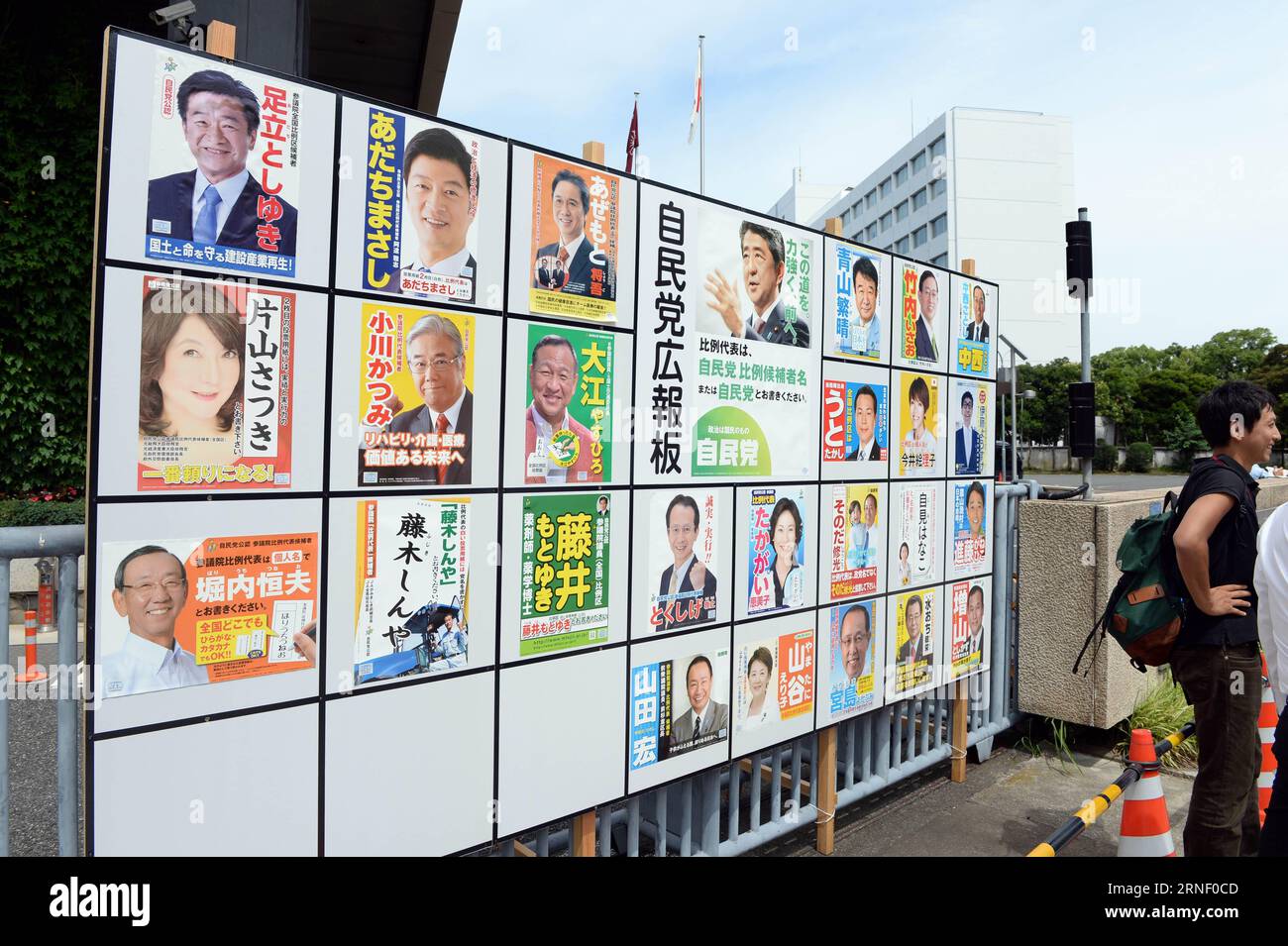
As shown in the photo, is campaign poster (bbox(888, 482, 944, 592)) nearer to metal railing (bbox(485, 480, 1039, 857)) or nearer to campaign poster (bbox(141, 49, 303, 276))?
metal railing (bbox(485, 480, 1039, 857))

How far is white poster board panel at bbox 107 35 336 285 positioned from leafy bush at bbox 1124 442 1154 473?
6591 centimetres

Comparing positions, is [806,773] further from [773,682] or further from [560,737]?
[560,737]

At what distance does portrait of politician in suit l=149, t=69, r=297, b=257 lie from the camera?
231 centimetres

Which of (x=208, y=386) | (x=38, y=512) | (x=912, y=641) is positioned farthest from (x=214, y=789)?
(x=38, y=512)

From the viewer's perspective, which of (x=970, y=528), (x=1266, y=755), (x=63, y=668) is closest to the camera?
(x=63, y=668)

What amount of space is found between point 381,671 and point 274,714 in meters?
0.34

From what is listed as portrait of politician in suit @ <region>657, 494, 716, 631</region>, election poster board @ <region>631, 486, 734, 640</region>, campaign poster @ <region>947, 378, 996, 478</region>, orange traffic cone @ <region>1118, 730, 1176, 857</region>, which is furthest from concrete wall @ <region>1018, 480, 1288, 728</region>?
portrait of politician in suit @ <region>657, 494, 716, 631</region>

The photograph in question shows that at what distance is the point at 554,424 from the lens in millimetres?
3189

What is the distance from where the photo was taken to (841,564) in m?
4.46

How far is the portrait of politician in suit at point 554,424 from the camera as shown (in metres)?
3.12

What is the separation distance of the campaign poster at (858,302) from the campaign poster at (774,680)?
1.52m

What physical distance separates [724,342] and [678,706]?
1.63 meters

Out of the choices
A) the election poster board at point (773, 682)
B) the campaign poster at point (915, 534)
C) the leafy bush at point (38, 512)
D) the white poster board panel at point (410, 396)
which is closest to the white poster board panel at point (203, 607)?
the white poster board panel at point (410, 396)
